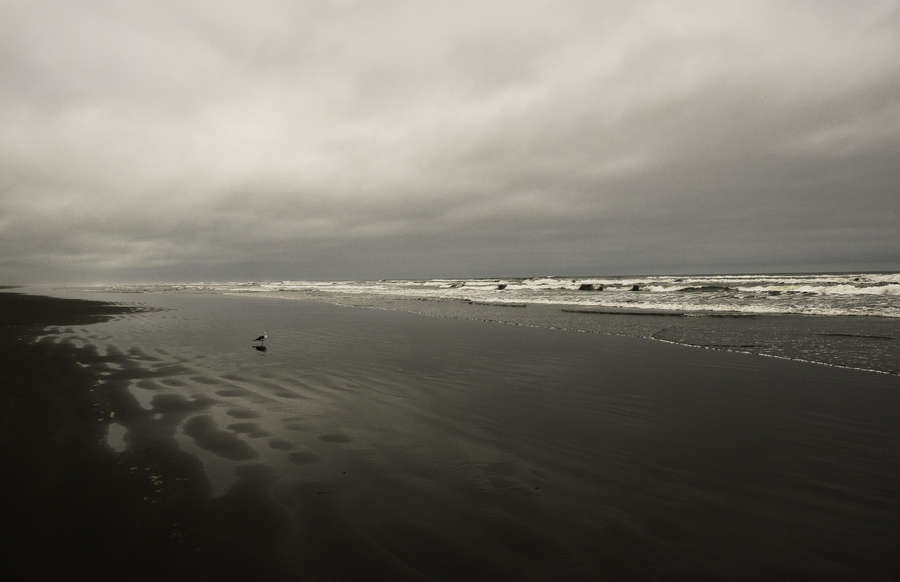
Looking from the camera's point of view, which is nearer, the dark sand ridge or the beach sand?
the dark sand ridge

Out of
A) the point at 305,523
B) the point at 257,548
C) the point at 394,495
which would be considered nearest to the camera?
the point at 257,548

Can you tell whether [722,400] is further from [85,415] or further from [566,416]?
[85,415]

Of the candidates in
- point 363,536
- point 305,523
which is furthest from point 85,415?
point 363,536

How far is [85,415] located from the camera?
6.82 m

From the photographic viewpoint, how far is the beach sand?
11.1 feet

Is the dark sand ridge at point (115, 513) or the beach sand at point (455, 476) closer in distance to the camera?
the dark sand ridge at point (115, 513)

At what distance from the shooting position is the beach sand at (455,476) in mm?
3391

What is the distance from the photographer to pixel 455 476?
191 inches

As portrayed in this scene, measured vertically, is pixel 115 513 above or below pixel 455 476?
above

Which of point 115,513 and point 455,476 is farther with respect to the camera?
point 455,476

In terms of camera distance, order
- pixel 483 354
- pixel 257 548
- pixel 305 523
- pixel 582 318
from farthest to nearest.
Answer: pixel 582 318 < pixel 483 354 < pixel 305 523 < pixel 257 548

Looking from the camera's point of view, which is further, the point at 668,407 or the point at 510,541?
the point at 668,407

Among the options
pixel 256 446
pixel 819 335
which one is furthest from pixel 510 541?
pixel 819 335

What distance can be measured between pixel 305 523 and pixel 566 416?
451cm
